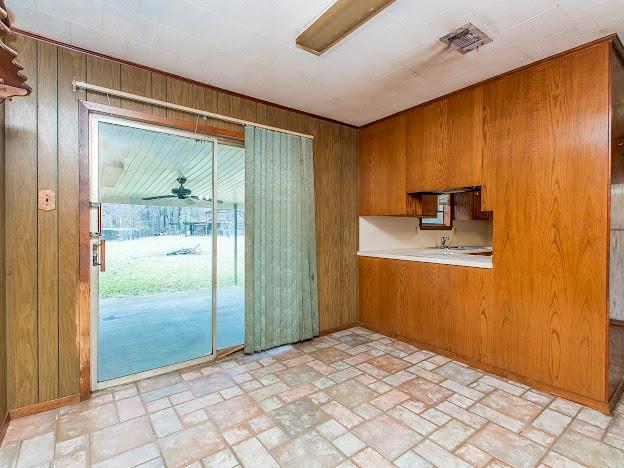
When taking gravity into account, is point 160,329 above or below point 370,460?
above

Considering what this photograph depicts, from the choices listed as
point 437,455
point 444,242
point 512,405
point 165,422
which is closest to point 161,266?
point 165,422

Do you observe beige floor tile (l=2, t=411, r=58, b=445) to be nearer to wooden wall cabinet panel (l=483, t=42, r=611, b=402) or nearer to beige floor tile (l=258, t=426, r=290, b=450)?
beige floor tile (l=258, t=426, r=290, b=450)

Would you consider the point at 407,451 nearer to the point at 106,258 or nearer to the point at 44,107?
the point at 106,258

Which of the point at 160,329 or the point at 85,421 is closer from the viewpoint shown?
the point at 85,421

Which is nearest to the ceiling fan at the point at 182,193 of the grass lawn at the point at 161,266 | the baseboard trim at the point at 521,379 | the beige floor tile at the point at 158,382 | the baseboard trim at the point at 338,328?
the grass lawn at the point at 161,266

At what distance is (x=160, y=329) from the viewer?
342 cm

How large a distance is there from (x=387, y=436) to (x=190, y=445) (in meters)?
1.14

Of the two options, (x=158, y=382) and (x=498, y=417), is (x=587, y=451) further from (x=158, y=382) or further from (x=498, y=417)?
(x=158, y=382)

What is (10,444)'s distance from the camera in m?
1.78

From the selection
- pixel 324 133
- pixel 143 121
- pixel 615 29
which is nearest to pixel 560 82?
pixel 615 29

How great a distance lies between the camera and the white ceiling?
1.84 meters

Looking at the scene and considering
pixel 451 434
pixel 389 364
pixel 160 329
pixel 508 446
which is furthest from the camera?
pixel 160 329

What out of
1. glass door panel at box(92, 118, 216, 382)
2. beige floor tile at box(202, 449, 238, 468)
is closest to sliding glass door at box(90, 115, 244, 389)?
glass door panel at box(92, 118, 216, 382)

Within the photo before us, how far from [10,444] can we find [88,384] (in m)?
0.52
